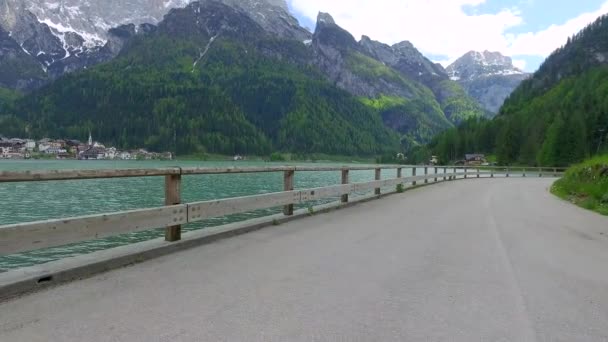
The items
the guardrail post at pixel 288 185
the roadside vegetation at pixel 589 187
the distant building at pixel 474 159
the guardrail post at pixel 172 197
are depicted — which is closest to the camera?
the guardrail post at pixel 172 197

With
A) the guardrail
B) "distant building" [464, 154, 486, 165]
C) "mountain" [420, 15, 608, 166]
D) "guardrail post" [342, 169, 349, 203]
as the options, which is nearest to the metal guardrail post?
the guardrail

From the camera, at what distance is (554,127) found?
88.0 metres

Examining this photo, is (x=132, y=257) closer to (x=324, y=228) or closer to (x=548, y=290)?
(x=324, y=228)

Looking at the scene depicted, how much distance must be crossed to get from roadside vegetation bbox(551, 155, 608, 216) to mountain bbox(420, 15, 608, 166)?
39552 millimetres

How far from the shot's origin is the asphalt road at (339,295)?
12.1 ft

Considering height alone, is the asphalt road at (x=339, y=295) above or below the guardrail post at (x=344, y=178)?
below

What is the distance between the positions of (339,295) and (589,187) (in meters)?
17.4

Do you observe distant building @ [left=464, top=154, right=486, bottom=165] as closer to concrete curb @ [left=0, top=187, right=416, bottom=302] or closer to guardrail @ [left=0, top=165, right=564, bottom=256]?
guardrail @ [left=0, top=165, right=564, bottom=256]

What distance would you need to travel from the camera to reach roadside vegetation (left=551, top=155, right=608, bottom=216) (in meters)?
14.8

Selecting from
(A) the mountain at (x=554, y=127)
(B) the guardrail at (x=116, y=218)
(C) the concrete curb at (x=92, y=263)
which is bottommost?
(C) the concrete curb at (x=92, y=263)

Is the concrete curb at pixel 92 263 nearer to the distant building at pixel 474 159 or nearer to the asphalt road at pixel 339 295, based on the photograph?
the asphalt road at pixel 339 295

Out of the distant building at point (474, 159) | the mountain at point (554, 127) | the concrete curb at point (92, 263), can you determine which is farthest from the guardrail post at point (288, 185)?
the distant building at point (474, 159)

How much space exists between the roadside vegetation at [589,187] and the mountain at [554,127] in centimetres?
3955

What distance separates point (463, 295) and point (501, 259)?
226 centimetres
